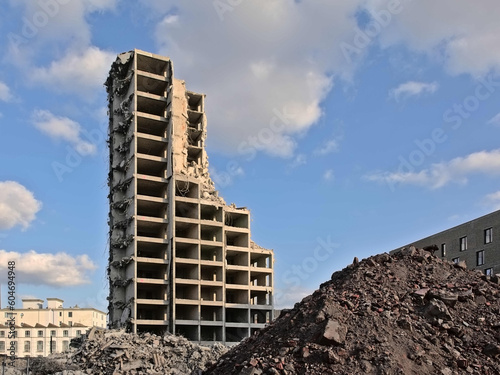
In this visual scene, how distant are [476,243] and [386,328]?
41.1m

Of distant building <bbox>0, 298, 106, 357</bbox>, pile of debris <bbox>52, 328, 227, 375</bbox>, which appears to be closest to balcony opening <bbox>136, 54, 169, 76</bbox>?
pile of debris <bbox>52, 328, 227, 375</bbox>

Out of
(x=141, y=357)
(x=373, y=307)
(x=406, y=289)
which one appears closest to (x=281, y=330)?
(x=373, y=307)

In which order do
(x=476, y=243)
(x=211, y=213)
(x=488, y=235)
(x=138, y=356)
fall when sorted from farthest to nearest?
(x=211, y=213)
(x=476, y=243)
(x=488, y=235)
(x=138, y=356)

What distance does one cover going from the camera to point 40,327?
96375 millimetres

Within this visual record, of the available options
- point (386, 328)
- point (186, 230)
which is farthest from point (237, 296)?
point (386, 328)

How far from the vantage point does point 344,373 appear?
1124 cm

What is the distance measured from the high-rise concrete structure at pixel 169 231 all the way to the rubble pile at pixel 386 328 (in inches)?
1476

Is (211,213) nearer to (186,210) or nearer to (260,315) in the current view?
(186,210)

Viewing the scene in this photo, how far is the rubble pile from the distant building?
8451cm

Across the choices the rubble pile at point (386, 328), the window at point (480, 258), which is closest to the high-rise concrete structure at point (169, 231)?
the window at point (480, 258)

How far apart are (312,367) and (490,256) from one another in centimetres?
4127

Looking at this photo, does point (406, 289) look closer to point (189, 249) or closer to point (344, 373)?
point (344, 373)

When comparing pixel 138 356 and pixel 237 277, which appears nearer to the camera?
pixel 138 356

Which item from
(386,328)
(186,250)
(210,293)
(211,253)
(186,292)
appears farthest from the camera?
(211,253)
